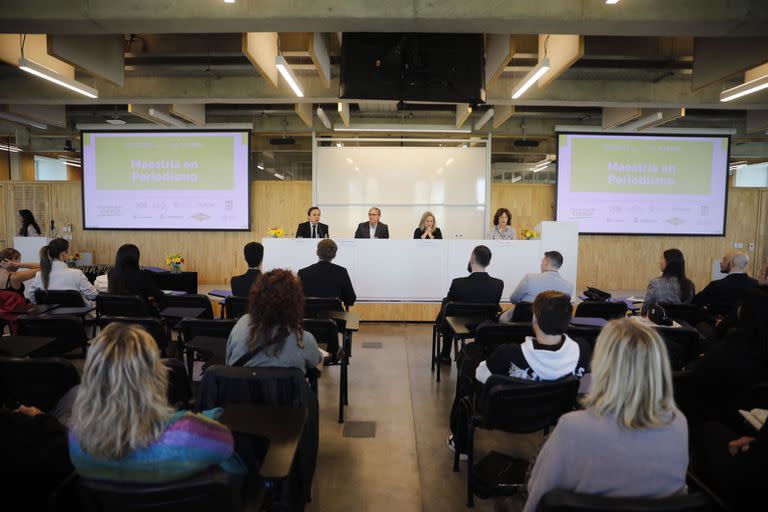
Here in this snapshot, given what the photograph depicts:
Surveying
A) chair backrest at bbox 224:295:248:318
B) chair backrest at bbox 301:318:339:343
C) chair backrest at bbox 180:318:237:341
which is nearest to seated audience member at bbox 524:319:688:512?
chair backrest at bbox 301:318:339:343

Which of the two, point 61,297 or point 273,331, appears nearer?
point 273,331

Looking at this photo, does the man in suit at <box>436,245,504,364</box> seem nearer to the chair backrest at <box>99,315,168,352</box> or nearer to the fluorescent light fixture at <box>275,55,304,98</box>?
the chair backrest at <box>99,315,168,352</box>

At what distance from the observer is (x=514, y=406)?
7.66 feet

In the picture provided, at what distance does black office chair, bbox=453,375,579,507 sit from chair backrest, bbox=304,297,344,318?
6.02 ft

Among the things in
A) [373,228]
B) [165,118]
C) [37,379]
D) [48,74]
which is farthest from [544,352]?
[165,118]

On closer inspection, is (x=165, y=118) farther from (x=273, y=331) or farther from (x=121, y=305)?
(x=273, y=331)

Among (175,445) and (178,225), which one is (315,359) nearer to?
(175,445)

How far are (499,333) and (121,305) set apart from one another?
3.24 m

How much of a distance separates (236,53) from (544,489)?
5749mm

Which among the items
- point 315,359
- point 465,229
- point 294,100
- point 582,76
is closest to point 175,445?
point 315,359

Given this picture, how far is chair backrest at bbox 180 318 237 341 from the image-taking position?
326 centimetres

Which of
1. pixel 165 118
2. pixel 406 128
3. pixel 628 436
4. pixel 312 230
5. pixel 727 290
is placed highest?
pixel 406 128

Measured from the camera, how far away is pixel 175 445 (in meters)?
1.42

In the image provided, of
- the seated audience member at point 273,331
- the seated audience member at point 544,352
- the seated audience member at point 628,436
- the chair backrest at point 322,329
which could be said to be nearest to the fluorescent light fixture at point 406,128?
the chair backrest at point 322,329
